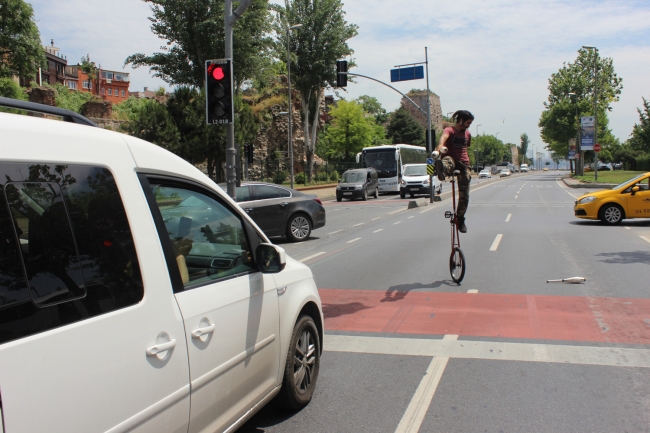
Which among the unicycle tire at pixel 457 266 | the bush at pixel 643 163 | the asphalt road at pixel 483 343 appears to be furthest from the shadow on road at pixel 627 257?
the bush at pixel 643 163

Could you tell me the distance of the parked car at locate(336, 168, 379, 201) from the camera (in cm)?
3375

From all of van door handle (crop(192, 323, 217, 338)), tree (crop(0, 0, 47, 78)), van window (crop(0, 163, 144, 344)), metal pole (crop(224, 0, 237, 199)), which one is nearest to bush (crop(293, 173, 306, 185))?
tree (crop(0, 0, 47, 78))

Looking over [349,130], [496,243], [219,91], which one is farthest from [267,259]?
[349,130]

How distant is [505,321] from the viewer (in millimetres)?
6516

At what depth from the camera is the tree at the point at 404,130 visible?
313ft

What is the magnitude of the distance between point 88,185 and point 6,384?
33.5 inches

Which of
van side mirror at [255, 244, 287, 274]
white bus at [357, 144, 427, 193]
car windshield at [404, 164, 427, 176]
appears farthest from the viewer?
white bus at [357, 144, 427, 193]

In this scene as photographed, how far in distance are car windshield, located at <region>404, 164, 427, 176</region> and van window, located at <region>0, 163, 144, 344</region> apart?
34.3 m

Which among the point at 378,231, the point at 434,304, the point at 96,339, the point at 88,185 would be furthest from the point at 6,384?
the point at 378,231

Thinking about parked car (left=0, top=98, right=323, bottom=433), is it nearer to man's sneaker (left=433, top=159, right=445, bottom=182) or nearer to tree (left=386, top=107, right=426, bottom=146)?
man's sneaker (left=433, top=159, right=445, bottom=182)

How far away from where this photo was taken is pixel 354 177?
3472 centimetres

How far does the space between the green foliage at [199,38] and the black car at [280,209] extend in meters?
21.9

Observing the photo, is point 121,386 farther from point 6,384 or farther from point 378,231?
point 378,231

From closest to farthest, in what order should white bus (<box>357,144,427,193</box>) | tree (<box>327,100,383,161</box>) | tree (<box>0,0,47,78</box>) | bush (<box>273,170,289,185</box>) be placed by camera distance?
tree (<box>0,0,47,78</box>) → white bus (<box>357,144,427,193</box>) → bush (<box>273,170,289,185</box>) → tree (<box>327,100,383,161</box>)
